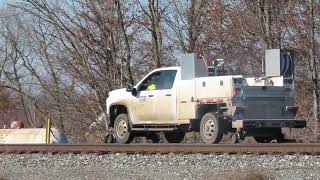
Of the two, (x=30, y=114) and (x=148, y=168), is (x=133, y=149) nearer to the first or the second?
(x=148, y=168)

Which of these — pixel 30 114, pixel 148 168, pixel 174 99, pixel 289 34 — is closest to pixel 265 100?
pixel 174 99

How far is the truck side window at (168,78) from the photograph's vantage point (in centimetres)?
1744

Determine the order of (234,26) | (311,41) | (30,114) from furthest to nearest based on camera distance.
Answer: (30,114), (234,26), (311,41)

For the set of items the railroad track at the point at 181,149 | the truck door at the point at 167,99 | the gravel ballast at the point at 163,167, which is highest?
the truck door at the point at 167,99

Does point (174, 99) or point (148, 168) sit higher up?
point (174, 99)

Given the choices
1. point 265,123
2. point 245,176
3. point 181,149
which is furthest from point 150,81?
point 245,176

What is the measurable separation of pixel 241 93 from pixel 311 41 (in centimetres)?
894

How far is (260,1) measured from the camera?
86.1 ft

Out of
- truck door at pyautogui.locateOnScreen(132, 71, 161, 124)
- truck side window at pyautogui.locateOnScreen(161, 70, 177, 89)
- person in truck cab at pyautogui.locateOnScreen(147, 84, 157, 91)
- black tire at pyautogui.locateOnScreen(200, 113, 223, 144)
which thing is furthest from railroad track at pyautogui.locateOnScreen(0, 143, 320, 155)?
person in truck cab at pyautogui.locateOnScreen(147, 84, 157, 91)

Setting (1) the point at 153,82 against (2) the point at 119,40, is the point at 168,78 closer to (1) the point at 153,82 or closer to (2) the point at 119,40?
(1) the point at 153,82

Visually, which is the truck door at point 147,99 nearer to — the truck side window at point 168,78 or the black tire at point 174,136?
the truck side window at point 168,78

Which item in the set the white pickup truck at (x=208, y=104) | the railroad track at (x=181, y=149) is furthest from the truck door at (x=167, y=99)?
the railroad track at (x=181, y=149)

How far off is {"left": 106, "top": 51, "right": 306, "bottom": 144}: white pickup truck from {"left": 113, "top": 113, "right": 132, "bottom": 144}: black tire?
3 centimetres

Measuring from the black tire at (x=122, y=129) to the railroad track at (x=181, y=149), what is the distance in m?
2.66
